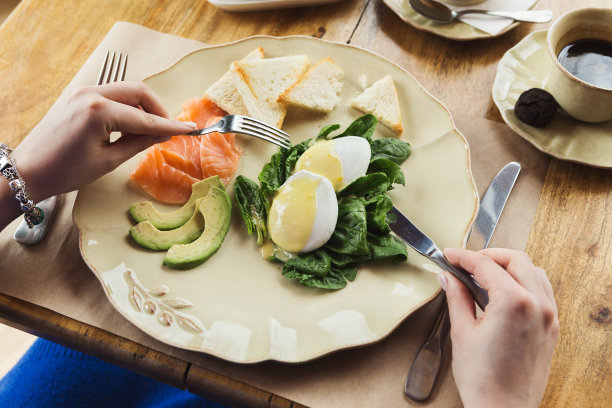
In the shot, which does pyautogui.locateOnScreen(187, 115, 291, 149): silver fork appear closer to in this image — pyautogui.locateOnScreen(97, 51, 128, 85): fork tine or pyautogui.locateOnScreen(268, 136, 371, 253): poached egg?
pyautogui.locateOnScreen(268, 136, 371, 253): poached egg

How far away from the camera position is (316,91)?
64.6 inches

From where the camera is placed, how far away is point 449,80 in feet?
5.86

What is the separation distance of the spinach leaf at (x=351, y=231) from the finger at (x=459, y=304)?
225 mm

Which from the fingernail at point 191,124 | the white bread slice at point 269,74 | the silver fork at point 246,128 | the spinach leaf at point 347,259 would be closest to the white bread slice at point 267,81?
the white bread slice at point 269,74

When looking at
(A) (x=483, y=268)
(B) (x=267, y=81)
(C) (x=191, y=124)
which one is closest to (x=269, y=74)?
→ (B) (x=267, y=81)

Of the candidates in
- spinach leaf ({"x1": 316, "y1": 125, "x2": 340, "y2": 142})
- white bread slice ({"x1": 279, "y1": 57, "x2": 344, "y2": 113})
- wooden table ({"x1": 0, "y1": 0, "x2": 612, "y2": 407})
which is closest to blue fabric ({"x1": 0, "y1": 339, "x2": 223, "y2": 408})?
wooden table ({"x1": 0, "y1": 0, "x2": 612, "y2": 407})

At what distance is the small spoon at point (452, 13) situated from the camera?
1795 mm

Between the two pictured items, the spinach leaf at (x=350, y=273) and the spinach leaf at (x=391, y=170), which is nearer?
the spinach leaf at (x=350, y=273)

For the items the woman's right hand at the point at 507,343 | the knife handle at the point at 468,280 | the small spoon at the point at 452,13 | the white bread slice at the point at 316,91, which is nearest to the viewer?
the woman's right hand at the point at 507,343

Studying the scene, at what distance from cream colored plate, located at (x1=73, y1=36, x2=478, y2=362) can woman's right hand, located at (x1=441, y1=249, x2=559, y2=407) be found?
0.19 m

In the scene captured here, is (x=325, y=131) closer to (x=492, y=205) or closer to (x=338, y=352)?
(x=492, y=205)

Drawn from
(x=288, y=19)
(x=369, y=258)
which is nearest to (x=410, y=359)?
(x=369, y=258)

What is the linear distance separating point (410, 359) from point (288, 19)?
1.41 meters

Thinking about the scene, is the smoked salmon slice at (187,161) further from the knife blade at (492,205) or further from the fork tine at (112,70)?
the knife blade at (492,205)
